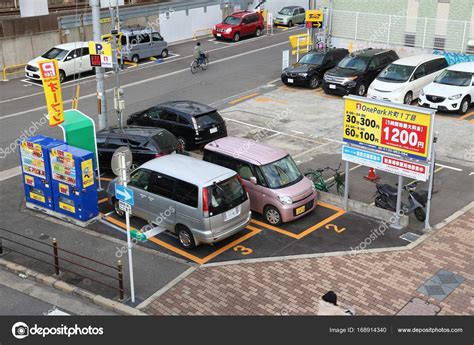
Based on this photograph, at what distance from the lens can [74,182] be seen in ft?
48.1

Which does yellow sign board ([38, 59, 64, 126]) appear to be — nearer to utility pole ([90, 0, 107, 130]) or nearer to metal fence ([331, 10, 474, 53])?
utility pole ([90, 0, 107, 130])

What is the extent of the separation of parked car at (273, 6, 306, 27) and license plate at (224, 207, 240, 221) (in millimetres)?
32750

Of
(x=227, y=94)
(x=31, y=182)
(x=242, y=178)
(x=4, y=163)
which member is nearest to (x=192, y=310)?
(x=242, y=178)

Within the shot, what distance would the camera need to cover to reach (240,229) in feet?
45.4

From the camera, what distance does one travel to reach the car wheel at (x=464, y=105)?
23.0m

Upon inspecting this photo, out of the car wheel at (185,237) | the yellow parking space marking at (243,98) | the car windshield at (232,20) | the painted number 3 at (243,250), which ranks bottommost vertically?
the painted number 3 at (243,250)

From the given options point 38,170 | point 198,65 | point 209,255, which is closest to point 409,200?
point 209,255

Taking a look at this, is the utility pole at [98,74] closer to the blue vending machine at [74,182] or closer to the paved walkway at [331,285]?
the blue vending machine at [74,182]

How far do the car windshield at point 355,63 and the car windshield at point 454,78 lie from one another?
3.43 m

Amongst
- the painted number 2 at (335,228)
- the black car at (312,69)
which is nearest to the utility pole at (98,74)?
the painted number 2 at (335,228)

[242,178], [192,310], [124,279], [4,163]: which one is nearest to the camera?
[192,310]

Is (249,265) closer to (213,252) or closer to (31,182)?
(213,252)
